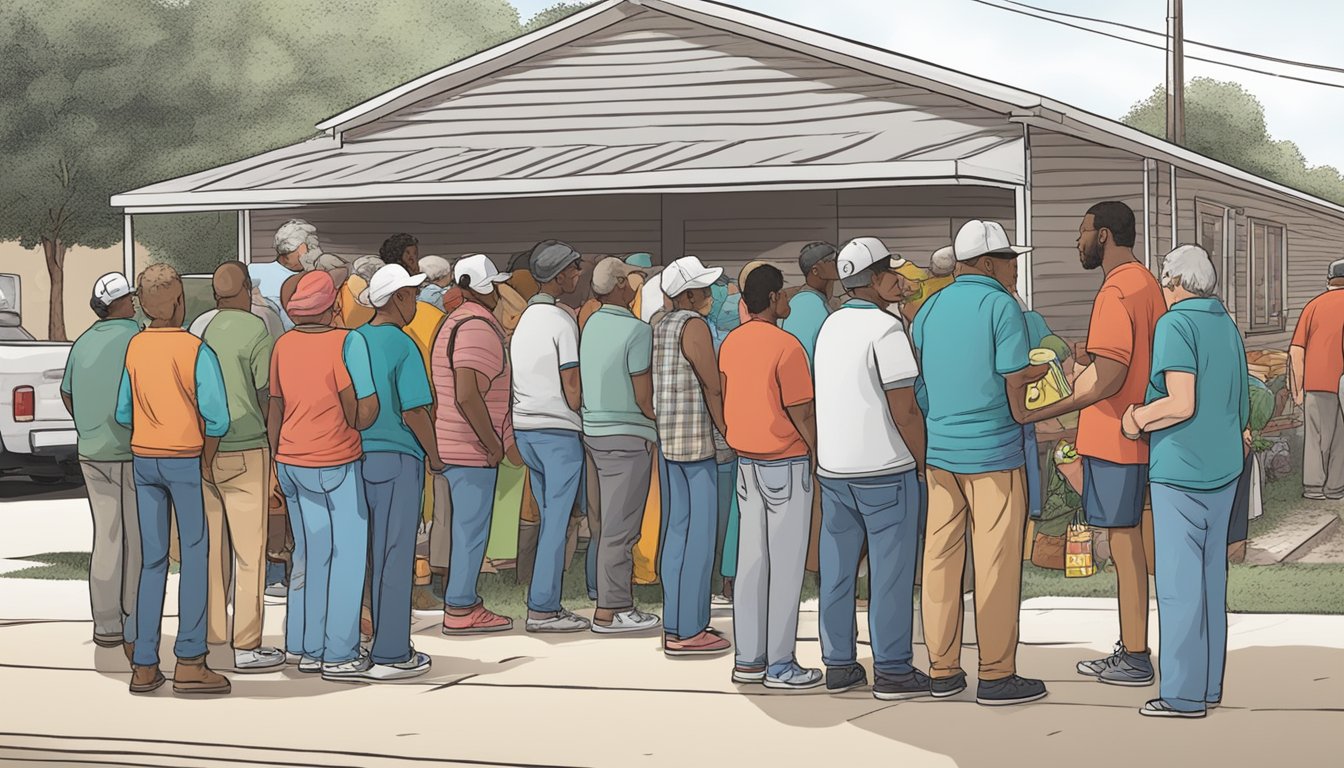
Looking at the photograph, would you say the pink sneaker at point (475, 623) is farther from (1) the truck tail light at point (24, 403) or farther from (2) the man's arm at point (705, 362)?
(1) the truck tail light at point (24, 403)

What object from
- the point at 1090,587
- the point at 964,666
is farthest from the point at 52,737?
the point at 1090,587

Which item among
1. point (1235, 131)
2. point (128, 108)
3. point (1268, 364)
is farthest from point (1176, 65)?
point (1235, 131)

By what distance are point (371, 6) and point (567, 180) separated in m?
35.2

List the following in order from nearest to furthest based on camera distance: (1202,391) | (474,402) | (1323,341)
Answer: (1202,391) → (474,402) → (1323,341)

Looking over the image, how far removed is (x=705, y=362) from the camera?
837cm

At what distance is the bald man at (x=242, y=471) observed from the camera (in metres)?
8.35

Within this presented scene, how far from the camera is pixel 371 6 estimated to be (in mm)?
48500

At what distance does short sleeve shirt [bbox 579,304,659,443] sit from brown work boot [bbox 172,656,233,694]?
7.82ft

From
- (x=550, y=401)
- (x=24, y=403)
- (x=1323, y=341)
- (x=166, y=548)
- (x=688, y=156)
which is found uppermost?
(x=688, y=156)

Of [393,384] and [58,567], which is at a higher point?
[393,384]

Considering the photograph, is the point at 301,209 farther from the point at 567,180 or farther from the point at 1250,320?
the point at 1250,320

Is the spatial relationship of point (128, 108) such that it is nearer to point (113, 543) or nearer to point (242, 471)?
point (113, 543)

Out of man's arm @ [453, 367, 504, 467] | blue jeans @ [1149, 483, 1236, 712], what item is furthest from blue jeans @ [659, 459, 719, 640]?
blue jeans @ [1149, 483, 1236, 712]

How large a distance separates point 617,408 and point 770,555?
1568 mm
